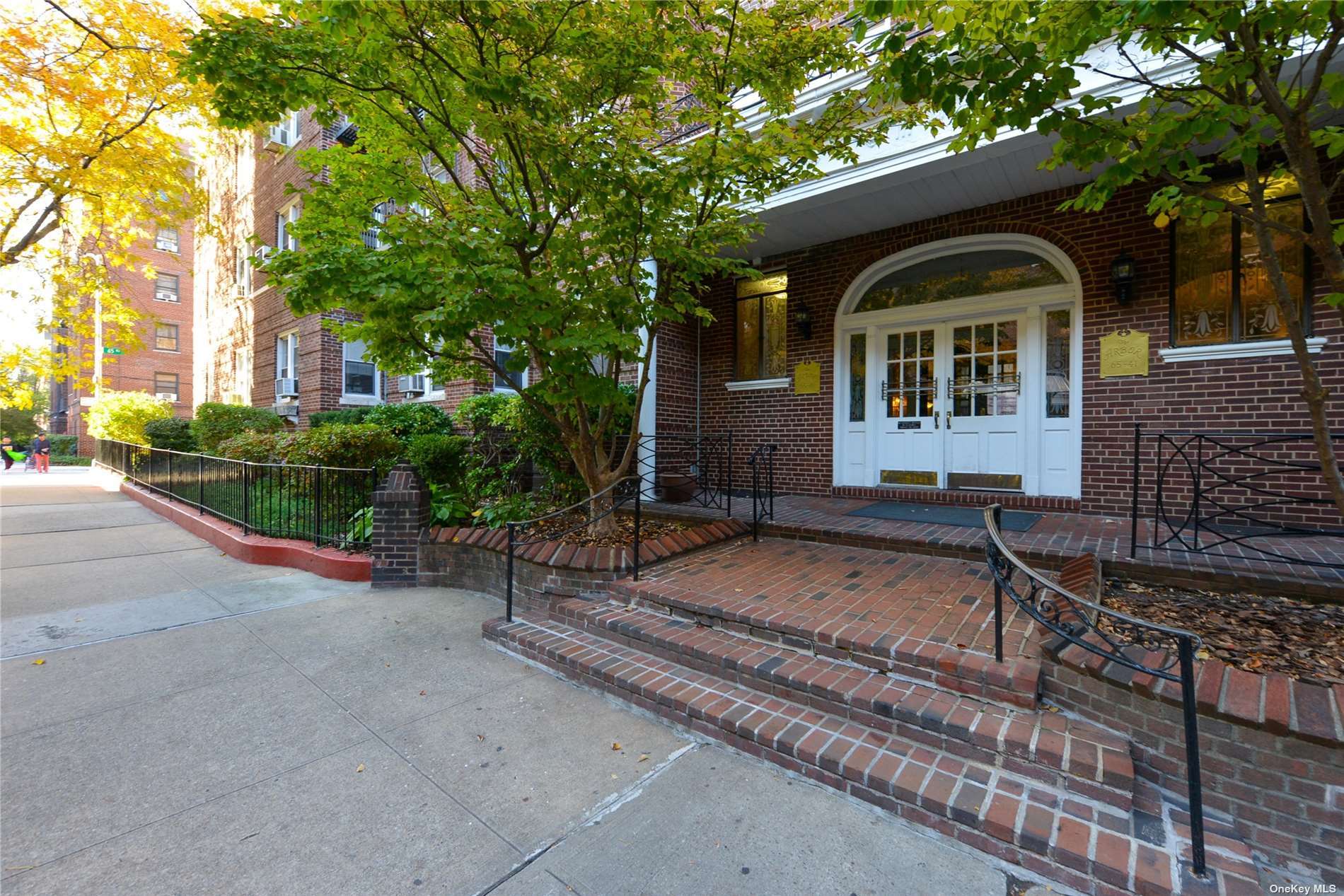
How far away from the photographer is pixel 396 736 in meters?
2.75

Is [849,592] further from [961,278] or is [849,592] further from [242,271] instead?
[242,271]

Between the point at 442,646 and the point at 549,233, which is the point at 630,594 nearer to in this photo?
→ the point at 442,646

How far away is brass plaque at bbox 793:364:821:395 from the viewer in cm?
752

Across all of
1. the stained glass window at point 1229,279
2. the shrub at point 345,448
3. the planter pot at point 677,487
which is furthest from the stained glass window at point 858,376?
the shrub at point 345,448

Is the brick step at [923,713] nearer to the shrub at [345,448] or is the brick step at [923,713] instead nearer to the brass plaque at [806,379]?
the brass plaque at [806,379]

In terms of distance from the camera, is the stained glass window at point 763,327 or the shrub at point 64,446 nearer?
the stained glass window at point 763,327

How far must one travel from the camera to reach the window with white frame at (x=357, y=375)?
13250 millimetres

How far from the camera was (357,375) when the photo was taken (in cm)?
1341

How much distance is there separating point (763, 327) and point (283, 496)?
7.37 metres

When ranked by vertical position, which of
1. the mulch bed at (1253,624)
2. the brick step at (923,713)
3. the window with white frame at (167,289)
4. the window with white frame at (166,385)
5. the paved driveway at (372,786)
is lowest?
the paved driveway at (372,786)

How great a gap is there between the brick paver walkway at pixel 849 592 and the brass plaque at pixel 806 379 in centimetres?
302

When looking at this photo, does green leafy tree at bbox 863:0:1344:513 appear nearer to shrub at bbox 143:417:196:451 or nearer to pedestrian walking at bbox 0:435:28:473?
shrub at bbox 143:417:196:451

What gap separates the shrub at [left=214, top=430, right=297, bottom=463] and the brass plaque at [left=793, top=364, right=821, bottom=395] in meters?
7.32

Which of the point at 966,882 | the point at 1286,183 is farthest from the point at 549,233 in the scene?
the point at 1286,183
